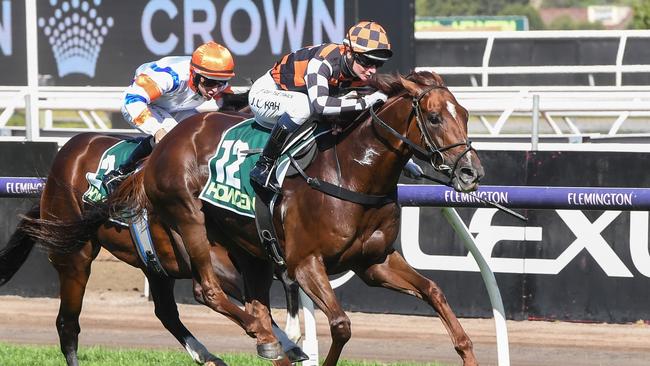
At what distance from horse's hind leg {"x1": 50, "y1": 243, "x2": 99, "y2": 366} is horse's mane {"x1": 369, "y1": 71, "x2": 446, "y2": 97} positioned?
225 centimetres

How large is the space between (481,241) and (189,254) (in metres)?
3.04

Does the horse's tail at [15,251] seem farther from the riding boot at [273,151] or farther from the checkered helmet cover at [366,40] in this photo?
the checkered helmet cover at [366,40]

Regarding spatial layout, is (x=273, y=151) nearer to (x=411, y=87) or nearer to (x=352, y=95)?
(x=352, y=95)

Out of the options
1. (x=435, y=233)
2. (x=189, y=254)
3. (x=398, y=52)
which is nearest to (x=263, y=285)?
(x=189, y=254)

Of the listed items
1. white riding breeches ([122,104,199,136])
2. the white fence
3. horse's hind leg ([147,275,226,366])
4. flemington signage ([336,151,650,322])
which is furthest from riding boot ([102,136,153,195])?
the white fence

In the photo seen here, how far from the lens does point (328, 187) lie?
598 centimetres

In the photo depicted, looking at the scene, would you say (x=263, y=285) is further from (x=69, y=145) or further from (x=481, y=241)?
(x=481, y=241)

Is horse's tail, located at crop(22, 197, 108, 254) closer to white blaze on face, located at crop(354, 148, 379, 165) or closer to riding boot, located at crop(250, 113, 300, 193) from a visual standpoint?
riding boot, located at crop(250, 113, 300, 193)

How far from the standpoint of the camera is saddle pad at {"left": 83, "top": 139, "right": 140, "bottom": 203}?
7145 millimetres

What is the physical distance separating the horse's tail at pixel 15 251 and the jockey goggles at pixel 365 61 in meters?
2.58

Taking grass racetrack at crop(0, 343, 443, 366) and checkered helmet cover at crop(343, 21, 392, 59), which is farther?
grass racetrack at crop(0, 343, 443, 366)

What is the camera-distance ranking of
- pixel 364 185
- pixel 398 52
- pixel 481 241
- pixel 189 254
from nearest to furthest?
pixel 364 185, pixel 189 254, pixel 481 241, pixel 398 52

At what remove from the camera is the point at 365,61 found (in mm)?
6000

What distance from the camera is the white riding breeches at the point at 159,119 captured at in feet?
22.6
